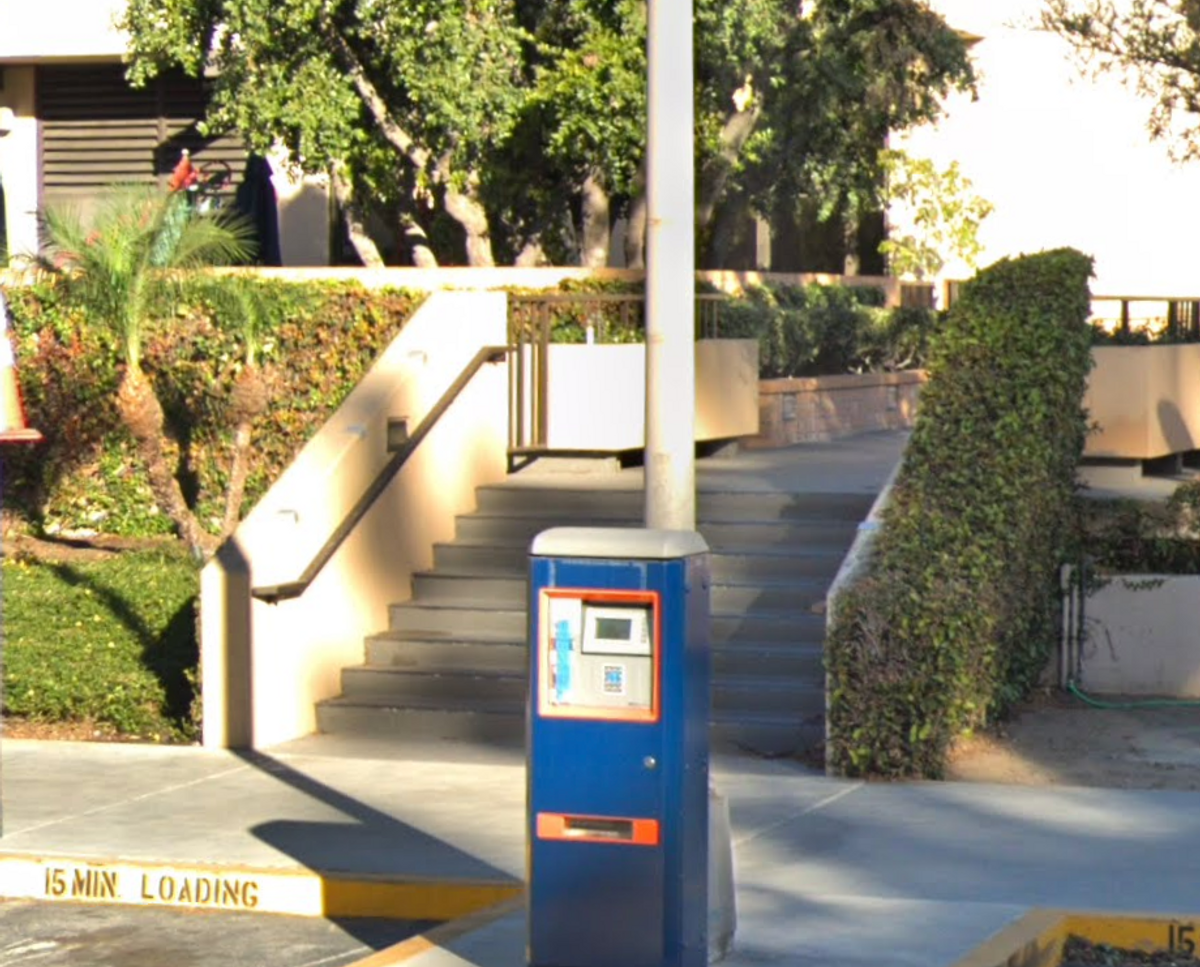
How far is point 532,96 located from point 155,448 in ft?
14.0

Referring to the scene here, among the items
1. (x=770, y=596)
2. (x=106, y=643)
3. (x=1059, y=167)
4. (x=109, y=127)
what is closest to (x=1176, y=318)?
(x=770, y=596)

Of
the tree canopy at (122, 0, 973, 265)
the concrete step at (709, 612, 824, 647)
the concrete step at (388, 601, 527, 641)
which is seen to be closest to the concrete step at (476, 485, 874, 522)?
the concrete step at (388, 601, 527, 641)

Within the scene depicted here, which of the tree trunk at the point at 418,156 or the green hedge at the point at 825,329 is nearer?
the green hedge at the point at 825,329

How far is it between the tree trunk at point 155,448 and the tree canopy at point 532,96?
10.0 ft

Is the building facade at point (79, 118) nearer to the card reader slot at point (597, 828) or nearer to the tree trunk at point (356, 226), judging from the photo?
the tree trunk at point (356, 226)

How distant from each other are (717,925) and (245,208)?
14.6m

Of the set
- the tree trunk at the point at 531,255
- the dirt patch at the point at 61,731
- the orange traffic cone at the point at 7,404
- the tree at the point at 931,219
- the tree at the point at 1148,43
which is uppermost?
the tree at the point at 1148,43

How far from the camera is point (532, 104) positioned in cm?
1812

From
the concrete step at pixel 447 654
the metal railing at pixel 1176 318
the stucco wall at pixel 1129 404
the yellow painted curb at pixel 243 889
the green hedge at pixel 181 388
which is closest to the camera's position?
the yellow painted curb at pixel 243 889

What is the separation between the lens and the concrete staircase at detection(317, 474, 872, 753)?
12.1 metres

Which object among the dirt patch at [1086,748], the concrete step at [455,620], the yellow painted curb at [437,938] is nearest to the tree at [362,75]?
the concrete step at [455,620]

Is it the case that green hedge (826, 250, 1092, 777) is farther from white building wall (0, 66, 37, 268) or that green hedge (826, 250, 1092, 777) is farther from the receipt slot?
white building wall (0, 66, 37, 268)

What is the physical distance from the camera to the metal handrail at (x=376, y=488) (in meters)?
12.3

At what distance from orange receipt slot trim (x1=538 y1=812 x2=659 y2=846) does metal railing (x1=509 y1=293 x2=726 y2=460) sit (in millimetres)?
7824
